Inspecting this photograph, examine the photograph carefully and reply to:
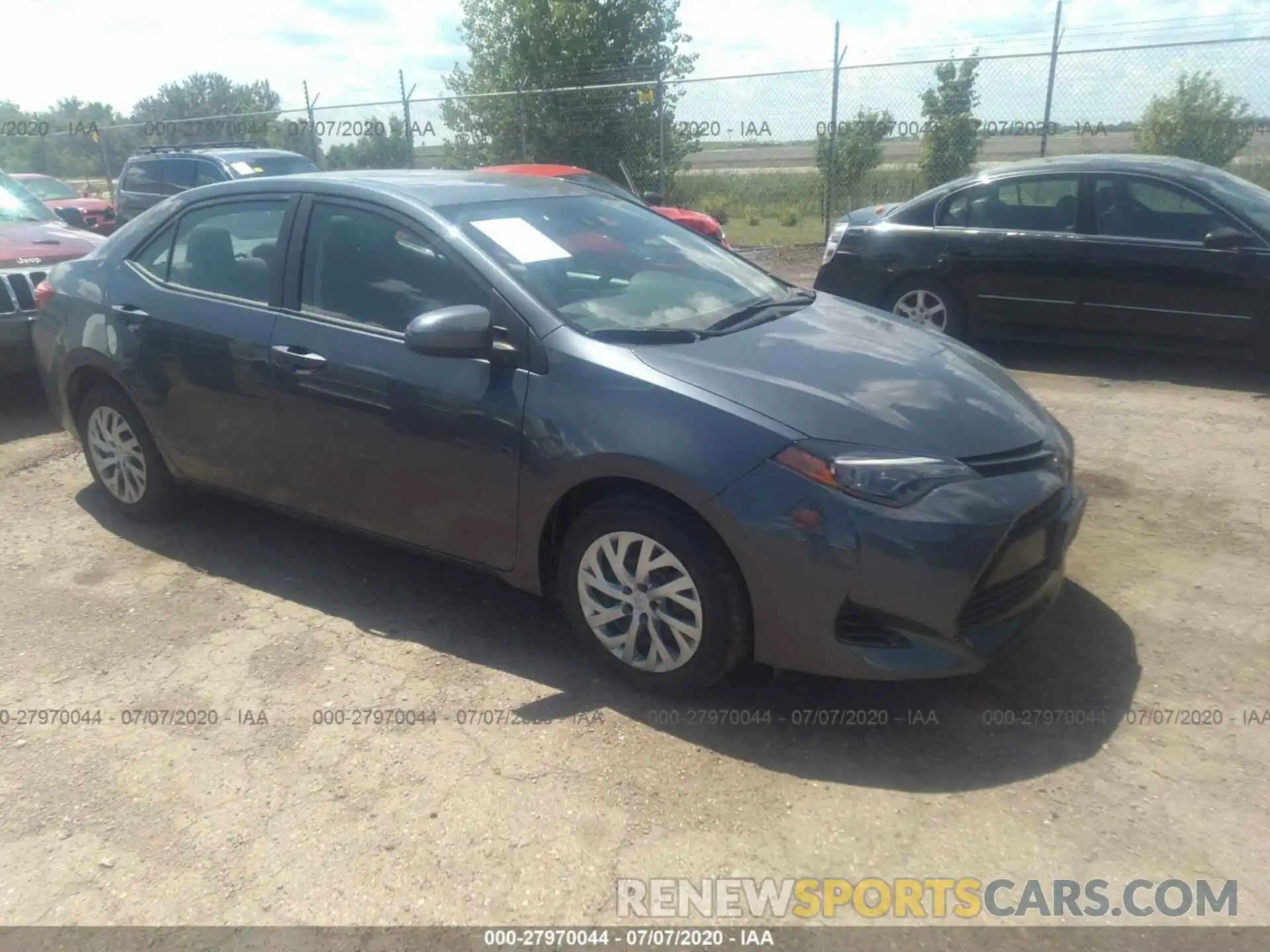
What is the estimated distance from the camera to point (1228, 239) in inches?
263

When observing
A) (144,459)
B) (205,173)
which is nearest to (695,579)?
(144,459)

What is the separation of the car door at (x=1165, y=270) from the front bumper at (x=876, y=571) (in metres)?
4.69

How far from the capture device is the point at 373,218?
12.8 feet

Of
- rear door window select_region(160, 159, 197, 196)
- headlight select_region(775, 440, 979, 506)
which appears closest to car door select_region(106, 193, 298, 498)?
headlight select_region(775, 440, 979, 506)

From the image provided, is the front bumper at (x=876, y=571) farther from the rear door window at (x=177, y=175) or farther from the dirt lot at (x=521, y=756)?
the rear door window at (x=177, y=175)

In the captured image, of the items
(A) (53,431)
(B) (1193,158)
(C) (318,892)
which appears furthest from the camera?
(B) (1193,158)

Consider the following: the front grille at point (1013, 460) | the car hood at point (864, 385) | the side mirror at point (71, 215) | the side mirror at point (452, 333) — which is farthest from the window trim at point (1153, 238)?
the side mirror at point (71, 215)

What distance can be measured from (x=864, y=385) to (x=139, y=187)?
12.9 m

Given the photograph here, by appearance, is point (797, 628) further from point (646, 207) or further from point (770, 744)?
point (646, 207)

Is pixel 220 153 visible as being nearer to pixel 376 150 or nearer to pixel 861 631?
pixel 376 150

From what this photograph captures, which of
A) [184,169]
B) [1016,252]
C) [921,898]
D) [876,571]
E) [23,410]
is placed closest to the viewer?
[921,898]

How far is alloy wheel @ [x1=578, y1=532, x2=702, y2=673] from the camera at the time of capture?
10.5 feet

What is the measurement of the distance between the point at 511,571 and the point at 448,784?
85 cm

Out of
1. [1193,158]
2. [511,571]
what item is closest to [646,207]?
[511,571]
